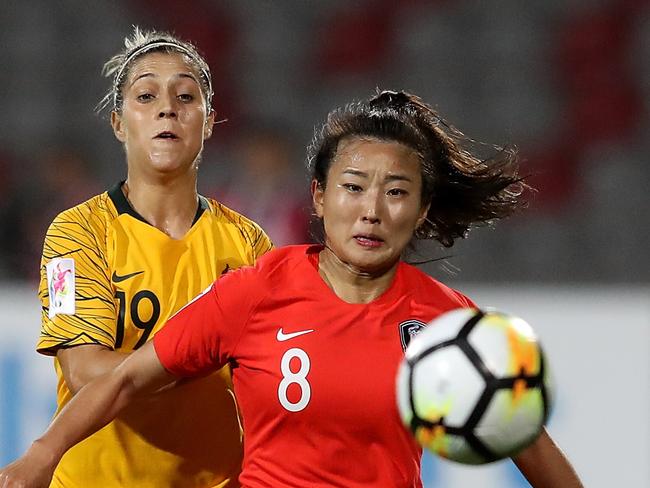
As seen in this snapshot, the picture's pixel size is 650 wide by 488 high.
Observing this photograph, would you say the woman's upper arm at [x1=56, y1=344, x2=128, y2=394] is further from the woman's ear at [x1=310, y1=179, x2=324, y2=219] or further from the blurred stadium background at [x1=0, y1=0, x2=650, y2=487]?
the blurred stadium background at [x1=0, y1=0, x2=650, y2=487]

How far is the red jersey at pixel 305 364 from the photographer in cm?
265

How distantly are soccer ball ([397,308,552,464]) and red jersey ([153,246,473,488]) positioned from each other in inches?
5.9

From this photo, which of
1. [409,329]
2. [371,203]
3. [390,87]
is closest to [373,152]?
[371,203]

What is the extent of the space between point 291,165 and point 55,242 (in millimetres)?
3928

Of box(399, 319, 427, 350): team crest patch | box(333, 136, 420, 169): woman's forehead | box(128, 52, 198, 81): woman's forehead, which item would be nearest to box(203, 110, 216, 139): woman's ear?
box(128, 52, 198, 81): woman's forehead

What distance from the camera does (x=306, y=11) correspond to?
26.8ft

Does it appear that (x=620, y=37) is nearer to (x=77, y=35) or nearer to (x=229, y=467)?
(x=77, y=35)

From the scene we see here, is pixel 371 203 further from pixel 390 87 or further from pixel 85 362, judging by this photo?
pixel 390 87

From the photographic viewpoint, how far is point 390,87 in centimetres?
794

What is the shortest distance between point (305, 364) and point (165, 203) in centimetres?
86

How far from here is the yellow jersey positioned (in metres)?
3.13

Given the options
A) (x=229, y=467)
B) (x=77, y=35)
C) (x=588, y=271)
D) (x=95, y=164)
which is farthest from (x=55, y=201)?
(x=229, y=467)

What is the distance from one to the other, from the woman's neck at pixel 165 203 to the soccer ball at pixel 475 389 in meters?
1.03

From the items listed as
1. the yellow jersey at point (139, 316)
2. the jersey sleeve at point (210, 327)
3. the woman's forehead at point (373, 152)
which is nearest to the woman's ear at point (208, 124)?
the yellow jersey at point (139, 316)
